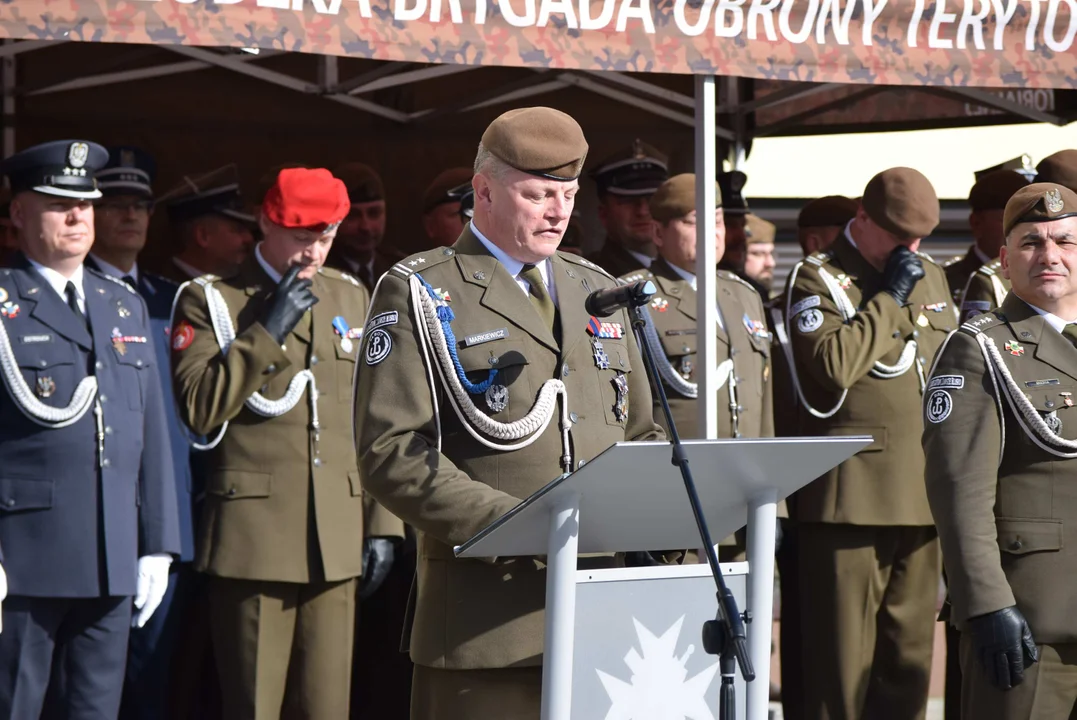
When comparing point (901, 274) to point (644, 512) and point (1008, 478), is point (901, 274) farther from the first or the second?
point (644, 512)

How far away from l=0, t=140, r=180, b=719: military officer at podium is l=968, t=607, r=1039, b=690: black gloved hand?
2166 millimetres

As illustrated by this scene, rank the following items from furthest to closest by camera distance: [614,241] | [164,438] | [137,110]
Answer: [137,110]
[614,241]
[164,438]

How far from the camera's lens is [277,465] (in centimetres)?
456

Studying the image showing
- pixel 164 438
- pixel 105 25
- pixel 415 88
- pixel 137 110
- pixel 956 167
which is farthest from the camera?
pixel 956 167

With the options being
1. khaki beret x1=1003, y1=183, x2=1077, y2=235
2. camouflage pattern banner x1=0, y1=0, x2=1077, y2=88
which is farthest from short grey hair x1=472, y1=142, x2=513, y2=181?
khaki beret x1=1003, y1=183, x2=1077, y2=235

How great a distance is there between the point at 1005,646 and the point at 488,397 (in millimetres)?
1458

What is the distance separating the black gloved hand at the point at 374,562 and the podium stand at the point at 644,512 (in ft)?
7.06

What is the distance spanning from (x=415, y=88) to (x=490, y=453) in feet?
14.0

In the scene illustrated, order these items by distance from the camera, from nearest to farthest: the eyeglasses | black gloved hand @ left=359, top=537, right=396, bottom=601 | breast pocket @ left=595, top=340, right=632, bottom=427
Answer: breast pocket @ left=595, top=340, right=632, bottom=427, black gloved hand @ left=359, top=537, right=396, bottom=601, the eyeglasses

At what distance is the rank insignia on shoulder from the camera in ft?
10.1

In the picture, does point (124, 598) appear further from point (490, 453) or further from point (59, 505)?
point (490, 453)

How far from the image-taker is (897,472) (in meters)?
4.98

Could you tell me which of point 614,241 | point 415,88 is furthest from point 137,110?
point 614,241

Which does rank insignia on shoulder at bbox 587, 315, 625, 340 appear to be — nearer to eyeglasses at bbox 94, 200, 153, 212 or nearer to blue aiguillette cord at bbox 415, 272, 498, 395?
blue aiguillette cord at bbox 415, 272, 498, 395
